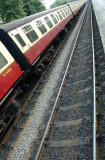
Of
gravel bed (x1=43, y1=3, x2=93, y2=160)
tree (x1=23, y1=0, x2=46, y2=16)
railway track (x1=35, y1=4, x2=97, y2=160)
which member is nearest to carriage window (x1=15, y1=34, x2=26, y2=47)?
→ railway track (x1=35, y1=4, x2=97, y2=160)

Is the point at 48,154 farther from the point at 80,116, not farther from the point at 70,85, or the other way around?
the point at 70,85

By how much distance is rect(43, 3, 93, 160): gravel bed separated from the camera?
174 inches

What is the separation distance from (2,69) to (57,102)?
2617mm

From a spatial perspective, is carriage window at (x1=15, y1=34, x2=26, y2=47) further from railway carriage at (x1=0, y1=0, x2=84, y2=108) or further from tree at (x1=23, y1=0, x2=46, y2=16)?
tree at (x1=23, y1=0, x2=46, y2=16)

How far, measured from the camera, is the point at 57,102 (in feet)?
21.6

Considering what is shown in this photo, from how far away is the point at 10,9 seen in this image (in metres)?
22.0

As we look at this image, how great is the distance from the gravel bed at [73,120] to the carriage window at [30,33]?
2988 mm

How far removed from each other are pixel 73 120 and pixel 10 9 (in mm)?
21209

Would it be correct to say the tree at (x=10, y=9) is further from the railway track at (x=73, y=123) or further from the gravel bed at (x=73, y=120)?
the railway track at (x=73, y=123)

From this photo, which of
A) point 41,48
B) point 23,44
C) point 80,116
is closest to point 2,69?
point 23,44

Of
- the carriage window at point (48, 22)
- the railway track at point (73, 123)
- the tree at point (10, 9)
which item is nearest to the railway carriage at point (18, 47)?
the carriage window at point (48, 22)

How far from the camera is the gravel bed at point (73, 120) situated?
4.42 meters

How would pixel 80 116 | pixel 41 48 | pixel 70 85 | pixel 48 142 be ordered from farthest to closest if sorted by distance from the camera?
pixel 41 48
pixel 70 85
pixel 80 116
pixel 48 142

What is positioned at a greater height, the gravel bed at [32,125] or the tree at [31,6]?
the tree at [31,6]
